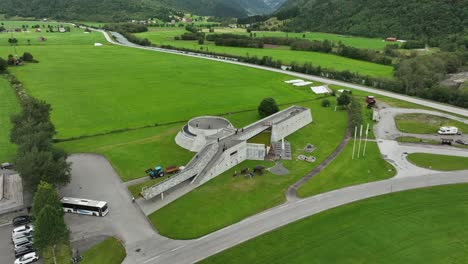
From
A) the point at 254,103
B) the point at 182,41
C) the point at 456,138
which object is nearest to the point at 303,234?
the point at 456,138

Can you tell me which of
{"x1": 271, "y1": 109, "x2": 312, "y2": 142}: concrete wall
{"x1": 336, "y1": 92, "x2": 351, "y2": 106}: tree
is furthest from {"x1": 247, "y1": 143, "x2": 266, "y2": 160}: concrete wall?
{"x1": 336, "y1": 92, "x2": 351, "y2": 106}: tree

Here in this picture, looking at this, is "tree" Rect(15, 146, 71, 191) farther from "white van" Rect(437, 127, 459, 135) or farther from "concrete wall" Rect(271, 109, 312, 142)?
"white van" Rect(437, 127, 459, 135)

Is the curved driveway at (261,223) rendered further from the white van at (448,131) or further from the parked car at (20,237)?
the white van at (448,131)

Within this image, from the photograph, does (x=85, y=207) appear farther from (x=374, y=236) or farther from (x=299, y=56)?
(x=299, y=56)

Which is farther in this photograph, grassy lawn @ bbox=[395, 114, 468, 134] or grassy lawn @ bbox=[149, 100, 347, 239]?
grassy lawn @ bbox=[395, 114, 468, 134]

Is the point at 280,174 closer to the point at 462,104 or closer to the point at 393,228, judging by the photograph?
the point at 393,228

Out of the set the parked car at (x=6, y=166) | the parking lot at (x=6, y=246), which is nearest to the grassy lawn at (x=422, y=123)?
the parking lot at (x=6, y=246)

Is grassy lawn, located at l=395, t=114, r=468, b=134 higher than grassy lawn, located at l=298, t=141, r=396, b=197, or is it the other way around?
grassy lawn, located at l=395, t=114, r=468, b=134
